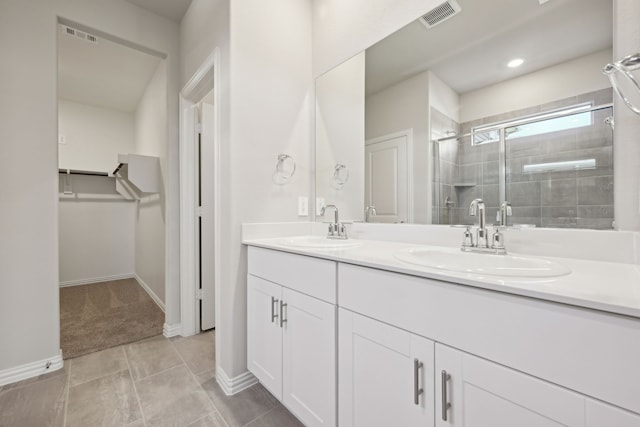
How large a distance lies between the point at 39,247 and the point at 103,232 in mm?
2783

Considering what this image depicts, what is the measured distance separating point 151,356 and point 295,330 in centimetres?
144

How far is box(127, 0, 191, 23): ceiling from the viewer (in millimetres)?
2115

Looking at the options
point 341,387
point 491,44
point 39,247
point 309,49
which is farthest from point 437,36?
point 39,247

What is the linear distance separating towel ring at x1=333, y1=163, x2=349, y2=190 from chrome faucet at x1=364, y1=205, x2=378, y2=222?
28cm

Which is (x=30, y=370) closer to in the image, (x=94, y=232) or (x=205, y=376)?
(x=205, y=376)

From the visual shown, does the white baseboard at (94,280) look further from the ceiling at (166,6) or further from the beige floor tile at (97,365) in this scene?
the ceiling at (166,6)

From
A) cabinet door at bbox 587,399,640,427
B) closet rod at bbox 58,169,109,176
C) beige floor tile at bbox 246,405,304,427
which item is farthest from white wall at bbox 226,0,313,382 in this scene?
closet rod at bbox 58,169,109,176

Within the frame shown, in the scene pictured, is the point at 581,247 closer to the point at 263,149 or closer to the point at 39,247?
the point at 263,149

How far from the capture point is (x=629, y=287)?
0.60 metres

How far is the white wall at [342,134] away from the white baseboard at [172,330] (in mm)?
1619

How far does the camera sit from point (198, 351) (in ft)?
6.72

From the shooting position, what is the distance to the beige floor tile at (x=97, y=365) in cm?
172

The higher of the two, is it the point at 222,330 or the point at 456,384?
the point at 456,384

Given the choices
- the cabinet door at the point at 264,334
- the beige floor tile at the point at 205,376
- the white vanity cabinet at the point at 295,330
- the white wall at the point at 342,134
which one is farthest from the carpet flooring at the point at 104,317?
the white wall at the point at 342,134
